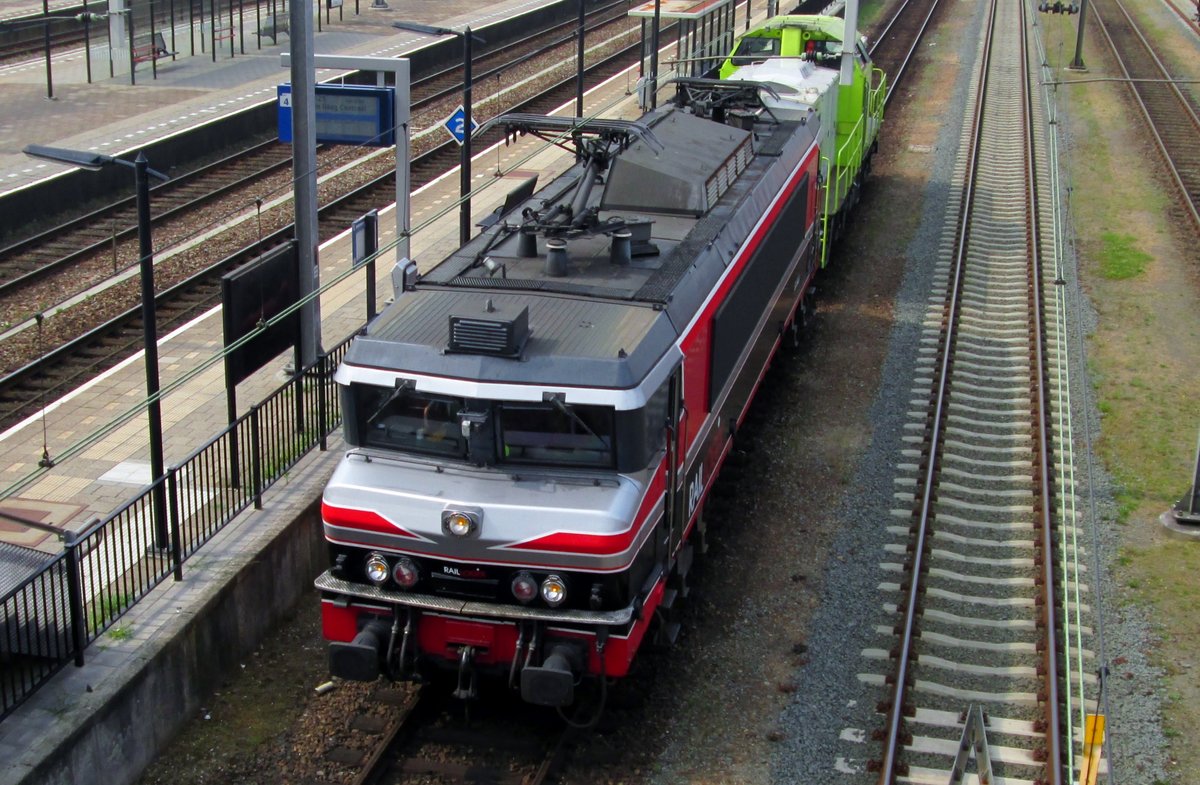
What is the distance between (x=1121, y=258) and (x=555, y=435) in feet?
51.6

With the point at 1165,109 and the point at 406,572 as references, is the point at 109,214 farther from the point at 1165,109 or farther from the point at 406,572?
the point at 1165,109

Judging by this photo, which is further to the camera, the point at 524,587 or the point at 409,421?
the point at 409,421

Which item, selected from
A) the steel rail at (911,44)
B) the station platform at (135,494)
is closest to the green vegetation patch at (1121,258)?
the steel rail at (911,44)

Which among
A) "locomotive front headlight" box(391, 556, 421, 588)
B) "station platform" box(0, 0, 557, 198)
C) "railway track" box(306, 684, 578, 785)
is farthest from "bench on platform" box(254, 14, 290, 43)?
"locomotive front headlight" box(391, 556, 421, 588)

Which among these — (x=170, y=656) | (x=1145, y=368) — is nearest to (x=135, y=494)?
(x=170, y=656)

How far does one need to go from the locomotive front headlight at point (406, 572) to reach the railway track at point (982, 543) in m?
3.46

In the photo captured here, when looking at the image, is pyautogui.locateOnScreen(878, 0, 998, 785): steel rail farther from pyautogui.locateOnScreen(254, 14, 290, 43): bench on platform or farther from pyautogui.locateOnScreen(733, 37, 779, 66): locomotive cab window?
pyautogui.locateOnScreen(254, 14, 290, 43): bench on platform

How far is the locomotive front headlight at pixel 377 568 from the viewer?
30.8ft

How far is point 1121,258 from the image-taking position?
22.3 meters

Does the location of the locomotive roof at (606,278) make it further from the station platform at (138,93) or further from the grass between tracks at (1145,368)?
the station platform at (138,93)

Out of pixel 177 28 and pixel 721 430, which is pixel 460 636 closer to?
pixel 721 430

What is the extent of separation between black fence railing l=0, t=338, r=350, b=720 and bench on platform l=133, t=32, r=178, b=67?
23.8m

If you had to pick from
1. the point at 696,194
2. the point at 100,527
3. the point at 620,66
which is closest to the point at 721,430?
the point at 696,194

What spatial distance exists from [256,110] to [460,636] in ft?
78.8
